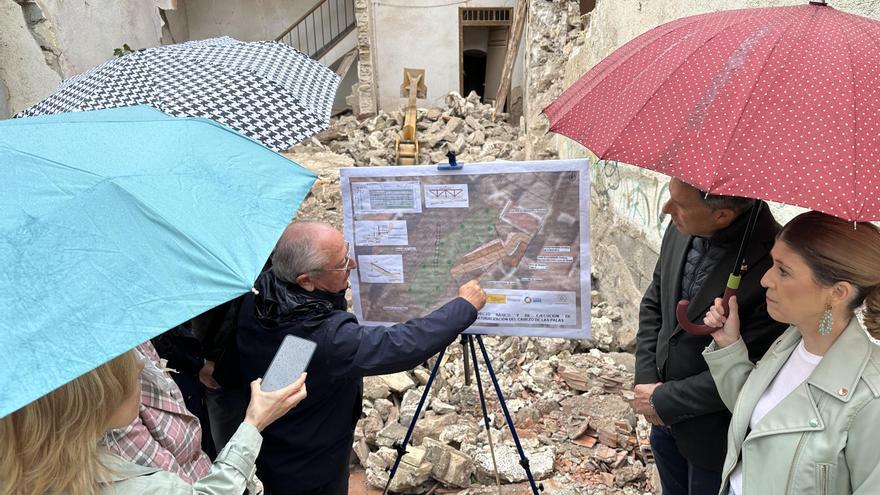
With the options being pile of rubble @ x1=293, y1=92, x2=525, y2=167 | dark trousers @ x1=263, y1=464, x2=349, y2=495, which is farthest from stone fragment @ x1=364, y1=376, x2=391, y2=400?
pile of rubble @ x1=293, y1=92, x2=525, y2=167

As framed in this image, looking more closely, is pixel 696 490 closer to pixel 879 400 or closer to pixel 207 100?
pixel 879 400

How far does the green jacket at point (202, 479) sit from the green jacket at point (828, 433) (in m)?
1.39

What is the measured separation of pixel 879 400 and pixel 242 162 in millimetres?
1753

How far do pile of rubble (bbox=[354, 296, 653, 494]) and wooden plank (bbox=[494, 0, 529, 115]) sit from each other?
11.0m

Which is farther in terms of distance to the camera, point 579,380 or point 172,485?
point 579,380

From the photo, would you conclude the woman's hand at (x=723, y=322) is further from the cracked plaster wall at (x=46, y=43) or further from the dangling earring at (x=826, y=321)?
the cracked plaster wall at (x=46, y=43)

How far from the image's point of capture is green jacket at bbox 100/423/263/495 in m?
1.35

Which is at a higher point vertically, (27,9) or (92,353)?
(27,9)

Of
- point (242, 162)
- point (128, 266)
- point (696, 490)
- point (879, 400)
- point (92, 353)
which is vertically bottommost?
point (696, 490)

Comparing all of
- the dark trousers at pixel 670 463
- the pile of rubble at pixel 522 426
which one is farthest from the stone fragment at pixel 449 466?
the dark trousers at pixel 670 463

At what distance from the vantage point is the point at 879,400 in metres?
1.39

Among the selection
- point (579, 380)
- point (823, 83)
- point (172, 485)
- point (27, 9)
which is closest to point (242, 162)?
point (172, 485)

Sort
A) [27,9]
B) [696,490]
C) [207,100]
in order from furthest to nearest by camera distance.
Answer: [27,9]
[207,100]
[696,490]

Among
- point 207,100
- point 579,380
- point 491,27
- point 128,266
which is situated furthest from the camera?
point 491,27
